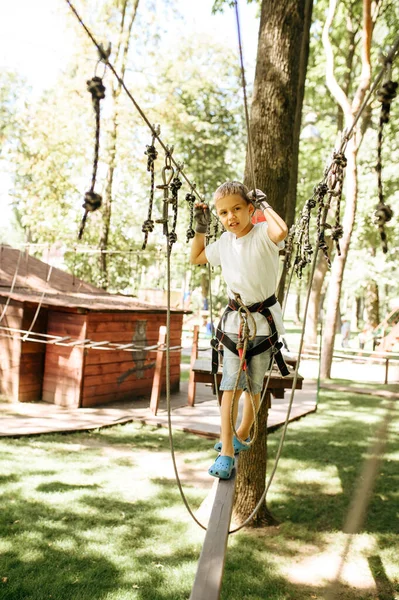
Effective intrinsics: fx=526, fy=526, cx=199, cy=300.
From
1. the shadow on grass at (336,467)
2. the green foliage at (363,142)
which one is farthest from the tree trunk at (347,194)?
the shadow on grass at (336,467)

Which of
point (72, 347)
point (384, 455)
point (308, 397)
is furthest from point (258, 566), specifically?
point (308, 397)

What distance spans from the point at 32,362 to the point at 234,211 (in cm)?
681

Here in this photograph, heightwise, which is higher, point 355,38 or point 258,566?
point 355,38

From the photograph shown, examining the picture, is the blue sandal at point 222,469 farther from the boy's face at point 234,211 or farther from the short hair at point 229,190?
the short hair at point 229,190

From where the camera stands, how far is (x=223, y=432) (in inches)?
107

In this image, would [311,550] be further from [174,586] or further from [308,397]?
[308,397]

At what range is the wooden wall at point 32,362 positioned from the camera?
8406 millimetres

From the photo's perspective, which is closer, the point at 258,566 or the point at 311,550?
the point at 258,566

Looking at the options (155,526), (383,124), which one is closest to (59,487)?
(155,526)

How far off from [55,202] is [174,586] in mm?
12010

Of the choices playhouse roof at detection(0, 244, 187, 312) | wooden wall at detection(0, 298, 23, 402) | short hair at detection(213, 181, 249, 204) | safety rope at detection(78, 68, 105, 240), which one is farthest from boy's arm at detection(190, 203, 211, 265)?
wooden wall at detection(0, 298, 23, 402)

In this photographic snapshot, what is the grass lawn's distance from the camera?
3736mm

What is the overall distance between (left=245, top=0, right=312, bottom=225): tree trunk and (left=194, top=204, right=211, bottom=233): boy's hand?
200cm

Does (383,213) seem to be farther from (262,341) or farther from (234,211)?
(262,341)
